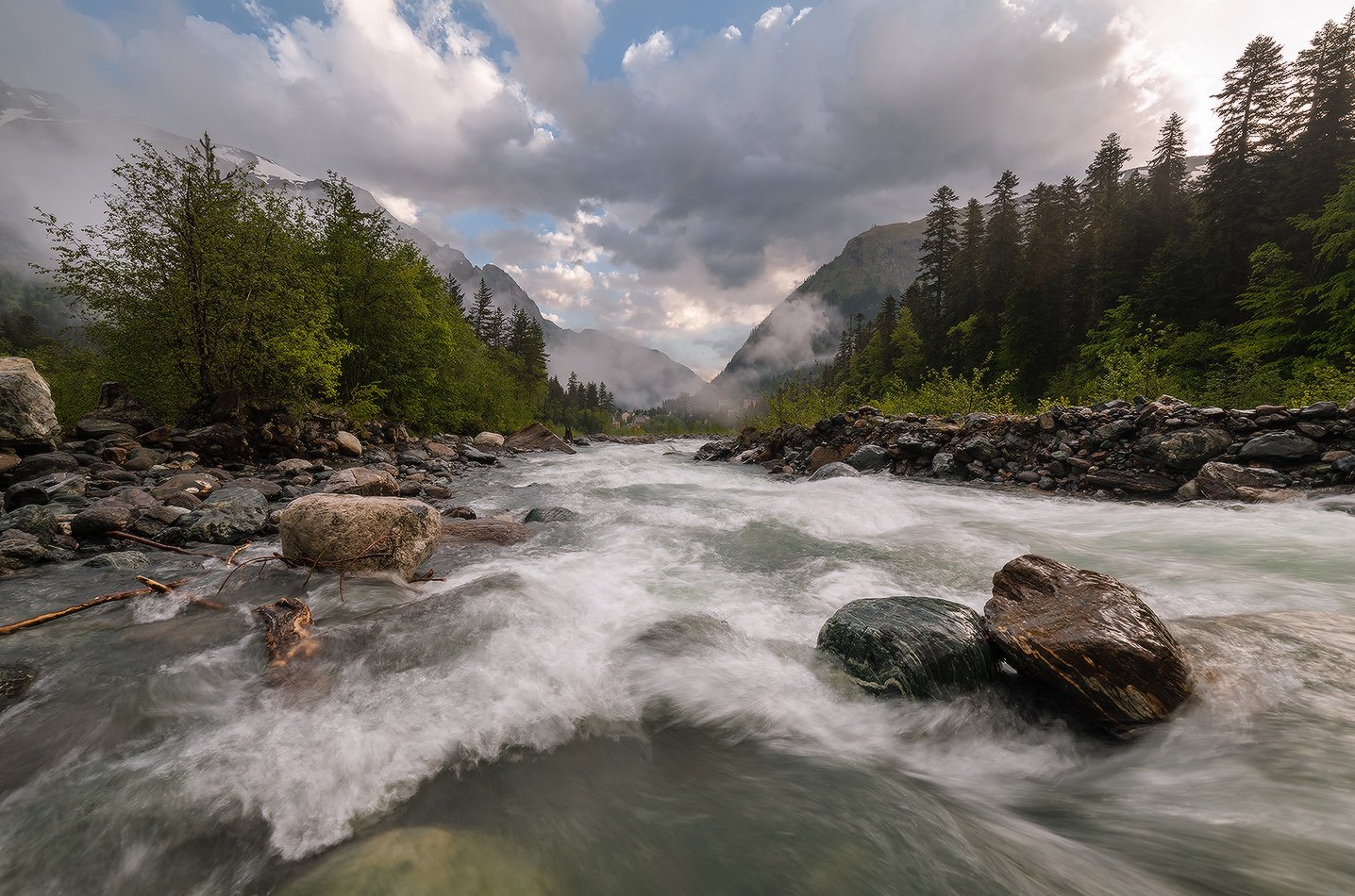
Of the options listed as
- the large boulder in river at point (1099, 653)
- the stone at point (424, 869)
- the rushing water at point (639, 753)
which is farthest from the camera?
the large boulder in river at point (1099, 653)

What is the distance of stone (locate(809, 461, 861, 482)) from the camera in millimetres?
13035

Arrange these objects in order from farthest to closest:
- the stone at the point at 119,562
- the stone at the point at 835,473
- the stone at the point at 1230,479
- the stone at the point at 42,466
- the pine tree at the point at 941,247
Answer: the pine tree at the point at 941,247, the stone at the point at 835,473, the stone at the point at 1230,479, the stone at the point at 42,466, the stone at the point at 119,562

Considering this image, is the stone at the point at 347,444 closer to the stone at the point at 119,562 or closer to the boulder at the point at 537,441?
the stone at the point at 119,562

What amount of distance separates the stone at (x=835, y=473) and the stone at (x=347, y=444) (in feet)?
45.2

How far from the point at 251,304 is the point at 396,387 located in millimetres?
10143

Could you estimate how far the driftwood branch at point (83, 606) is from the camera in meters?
3.59

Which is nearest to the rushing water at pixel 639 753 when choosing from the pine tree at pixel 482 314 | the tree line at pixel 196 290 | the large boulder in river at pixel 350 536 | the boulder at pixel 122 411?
the large boulder in river at pixel 350 536

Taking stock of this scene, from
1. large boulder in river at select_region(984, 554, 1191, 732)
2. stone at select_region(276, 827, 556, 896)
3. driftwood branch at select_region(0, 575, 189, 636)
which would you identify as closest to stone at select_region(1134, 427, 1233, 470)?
large boulder in river at select_region(984, 554, 1191, 732)

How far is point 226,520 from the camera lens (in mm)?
6336

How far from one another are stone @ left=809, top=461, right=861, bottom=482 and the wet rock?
12.6m

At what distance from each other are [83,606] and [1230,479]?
1487 centimetres

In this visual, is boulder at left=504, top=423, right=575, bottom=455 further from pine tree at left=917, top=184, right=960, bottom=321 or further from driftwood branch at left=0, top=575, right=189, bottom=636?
pine tree at left=917, top=184, right=960, bottom=321

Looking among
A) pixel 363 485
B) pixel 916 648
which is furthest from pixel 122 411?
pixel 916 648

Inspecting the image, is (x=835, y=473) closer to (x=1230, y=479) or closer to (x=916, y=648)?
(x=1230, y=479)
